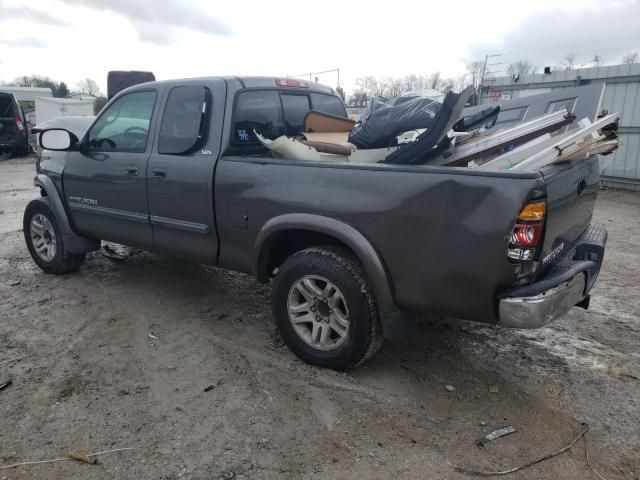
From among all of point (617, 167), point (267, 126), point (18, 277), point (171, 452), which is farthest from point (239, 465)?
point (617, 167)

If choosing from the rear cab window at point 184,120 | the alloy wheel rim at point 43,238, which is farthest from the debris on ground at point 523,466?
the alloy wheel rim at point 43,238

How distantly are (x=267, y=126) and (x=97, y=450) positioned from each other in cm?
259

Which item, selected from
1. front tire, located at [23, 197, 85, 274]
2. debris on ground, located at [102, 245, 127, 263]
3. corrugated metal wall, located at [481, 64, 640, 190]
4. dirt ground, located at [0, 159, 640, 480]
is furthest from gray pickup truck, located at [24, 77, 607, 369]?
corrugated metal wall, located at [481, 64, 640, 190]

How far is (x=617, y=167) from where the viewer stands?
11352 millimetres

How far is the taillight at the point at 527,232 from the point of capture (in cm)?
244

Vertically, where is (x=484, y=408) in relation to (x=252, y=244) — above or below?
below

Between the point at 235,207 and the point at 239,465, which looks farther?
the point at 235,207

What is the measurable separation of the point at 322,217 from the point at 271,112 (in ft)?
4.68

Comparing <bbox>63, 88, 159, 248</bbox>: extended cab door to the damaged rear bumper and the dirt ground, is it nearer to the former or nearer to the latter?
the dirt ground

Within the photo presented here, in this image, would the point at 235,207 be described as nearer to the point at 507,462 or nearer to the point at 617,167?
the point at 507,462

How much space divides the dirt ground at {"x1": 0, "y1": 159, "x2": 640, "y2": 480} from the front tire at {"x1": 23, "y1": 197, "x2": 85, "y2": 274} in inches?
21.5

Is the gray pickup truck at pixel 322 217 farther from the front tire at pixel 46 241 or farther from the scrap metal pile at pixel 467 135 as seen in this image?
the front tire at pixel 46 241

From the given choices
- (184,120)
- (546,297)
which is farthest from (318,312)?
(184,120)

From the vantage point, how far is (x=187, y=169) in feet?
12.4
